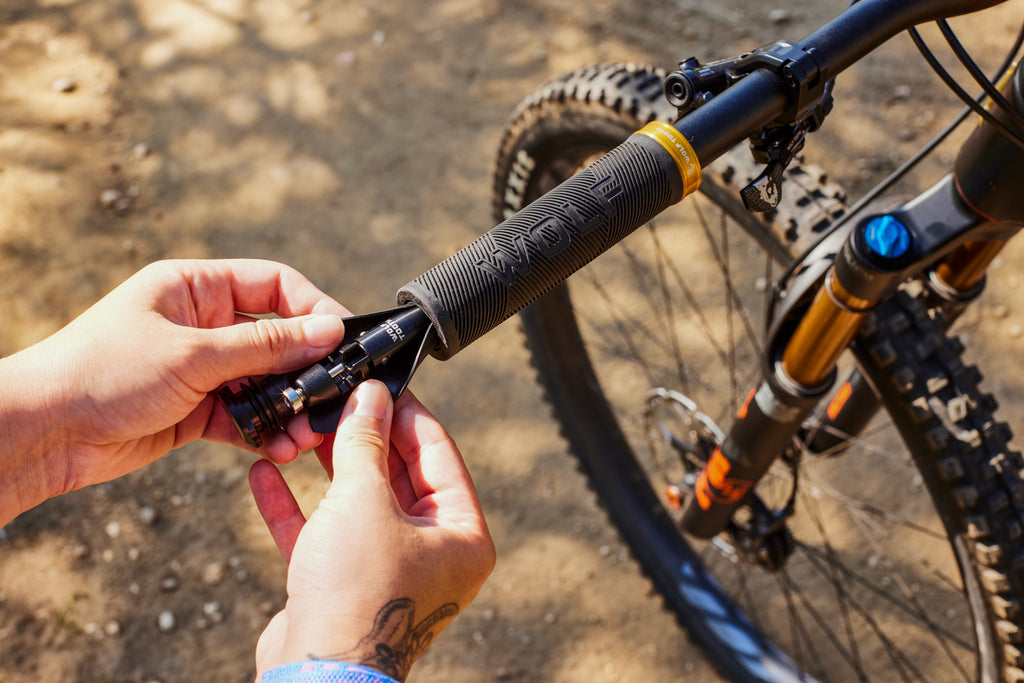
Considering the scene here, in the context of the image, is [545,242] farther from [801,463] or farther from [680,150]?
[801,463]

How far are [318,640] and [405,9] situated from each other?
325cm

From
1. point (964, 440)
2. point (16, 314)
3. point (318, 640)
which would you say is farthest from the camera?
point (16, 314)

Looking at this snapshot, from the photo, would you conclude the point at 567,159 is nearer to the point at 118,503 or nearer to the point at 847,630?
the point at 847,630

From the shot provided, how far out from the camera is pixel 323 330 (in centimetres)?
121

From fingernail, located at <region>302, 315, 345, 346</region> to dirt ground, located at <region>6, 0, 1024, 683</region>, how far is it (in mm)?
1380

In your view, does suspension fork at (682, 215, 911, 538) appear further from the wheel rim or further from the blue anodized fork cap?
the wheel rim

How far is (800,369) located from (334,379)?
81cm

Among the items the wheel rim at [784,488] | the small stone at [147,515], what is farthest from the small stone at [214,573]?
the wheel rim at [784,488]

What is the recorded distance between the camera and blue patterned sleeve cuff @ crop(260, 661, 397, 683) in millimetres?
991

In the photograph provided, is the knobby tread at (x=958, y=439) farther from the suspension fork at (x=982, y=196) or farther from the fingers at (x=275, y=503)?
the fingers at (x=275, y=503)

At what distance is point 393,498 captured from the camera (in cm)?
116

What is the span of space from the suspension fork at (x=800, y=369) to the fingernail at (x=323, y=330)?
771 mm

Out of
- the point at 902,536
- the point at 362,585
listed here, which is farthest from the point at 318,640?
the point at 902,536

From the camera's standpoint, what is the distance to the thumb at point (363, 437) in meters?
1.15
